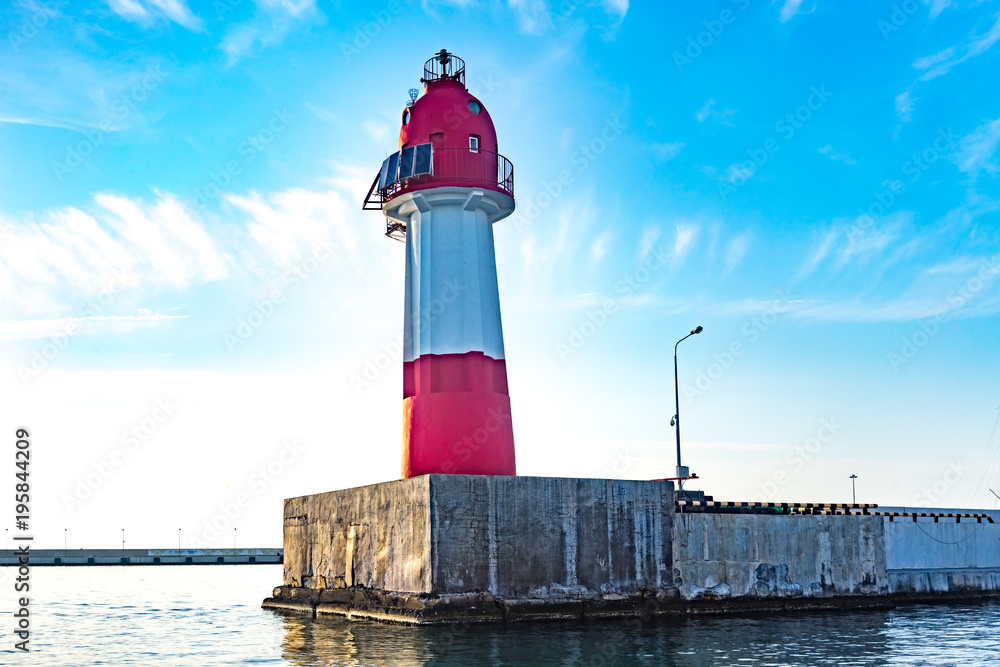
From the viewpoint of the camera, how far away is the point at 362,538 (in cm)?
2714

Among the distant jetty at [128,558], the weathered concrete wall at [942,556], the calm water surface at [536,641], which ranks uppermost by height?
the weathered concrete wall at [942,556]

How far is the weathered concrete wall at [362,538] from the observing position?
23.8 metres

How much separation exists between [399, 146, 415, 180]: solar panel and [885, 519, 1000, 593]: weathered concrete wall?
1921 cm

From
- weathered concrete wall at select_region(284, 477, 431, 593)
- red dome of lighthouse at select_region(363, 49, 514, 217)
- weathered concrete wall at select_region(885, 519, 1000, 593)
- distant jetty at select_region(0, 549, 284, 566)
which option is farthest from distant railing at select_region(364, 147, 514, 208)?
distant jetty at select_region(0, 549, 284, 566)

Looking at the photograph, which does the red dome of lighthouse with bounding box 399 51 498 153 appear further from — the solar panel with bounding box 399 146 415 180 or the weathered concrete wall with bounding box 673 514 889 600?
the weathered concrete wall with bounding box 673 514 889 600

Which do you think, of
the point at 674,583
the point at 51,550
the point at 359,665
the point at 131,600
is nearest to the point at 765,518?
the point at 674,583

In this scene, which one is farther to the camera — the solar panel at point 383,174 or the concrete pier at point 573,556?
the solar panel at point 383,174

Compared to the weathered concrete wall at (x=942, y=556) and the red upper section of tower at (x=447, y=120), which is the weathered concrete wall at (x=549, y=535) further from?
the red upper section of tower at (x=447, y=120)

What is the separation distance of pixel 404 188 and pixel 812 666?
58.2ft

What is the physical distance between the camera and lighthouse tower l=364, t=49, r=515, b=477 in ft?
88.5

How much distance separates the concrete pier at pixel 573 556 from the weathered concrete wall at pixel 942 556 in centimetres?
7

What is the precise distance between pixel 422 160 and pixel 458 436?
8402 millimetres

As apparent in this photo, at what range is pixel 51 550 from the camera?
114 m

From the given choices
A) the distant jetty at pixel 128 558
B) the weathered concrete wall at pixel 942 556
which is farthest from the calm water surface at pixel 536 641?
the distant jetty at pixel 128 558
